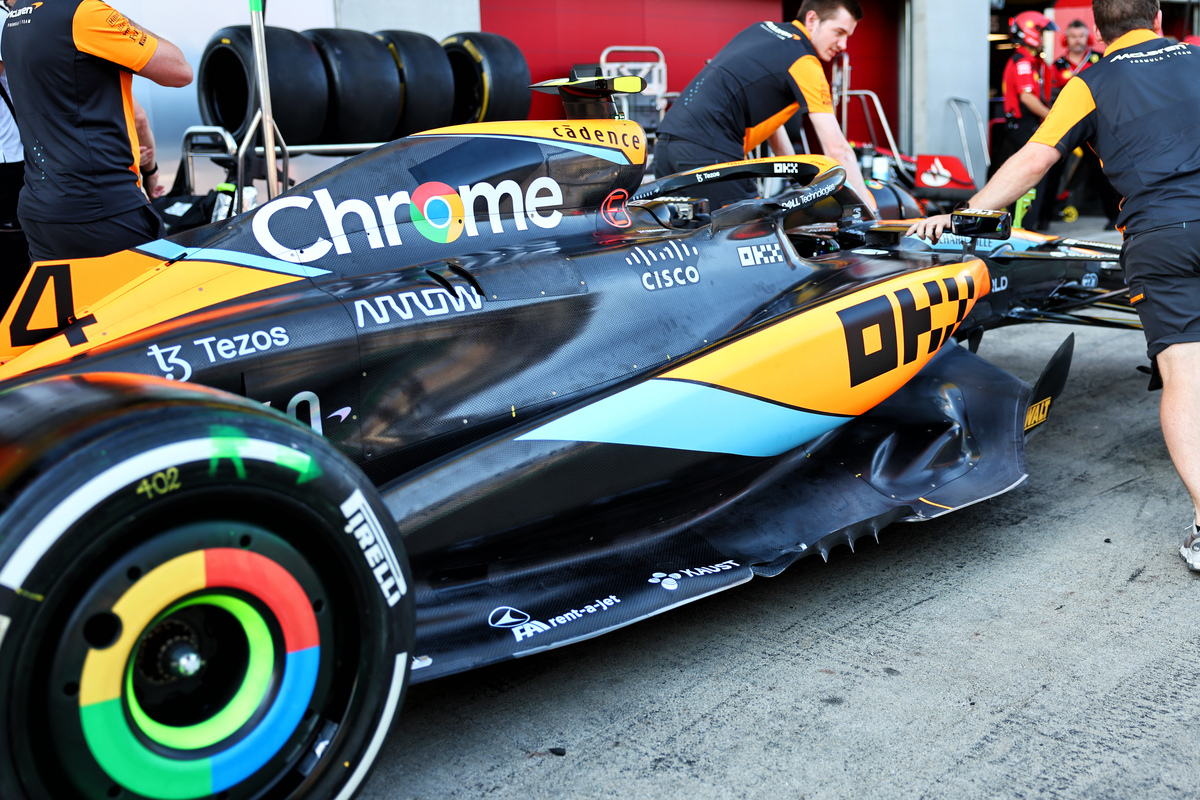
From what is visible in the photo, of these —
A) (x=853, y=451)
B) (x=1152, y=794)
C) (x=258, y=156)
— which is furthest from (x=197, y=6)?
(x=1152, y=794)

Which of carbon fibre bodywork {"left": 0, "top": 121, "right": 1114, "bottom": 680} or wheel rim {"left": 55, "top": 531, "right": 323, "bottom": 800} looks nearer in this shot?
wheel rim {"left": 55, "top": 531, "right": 323, "bottom": 800}

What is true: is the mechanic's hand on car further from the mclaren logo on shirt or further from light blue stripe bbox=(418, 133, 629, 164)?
the mclaren logo on shirt

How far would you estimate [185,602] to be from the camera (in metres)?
1.55

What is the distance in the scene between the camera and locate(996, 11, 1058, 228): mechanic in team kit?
10.9m

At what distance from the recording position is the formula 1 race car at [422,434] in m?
1.48

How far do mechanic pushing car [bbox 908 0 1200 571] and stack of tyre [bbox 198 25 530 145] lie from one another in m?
4.21

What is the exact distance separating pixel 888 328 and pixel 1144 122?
1.06 meters

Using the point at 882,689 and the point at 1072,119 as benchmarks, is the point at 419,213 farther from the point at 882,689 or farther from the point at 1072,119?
the point at 1072,119

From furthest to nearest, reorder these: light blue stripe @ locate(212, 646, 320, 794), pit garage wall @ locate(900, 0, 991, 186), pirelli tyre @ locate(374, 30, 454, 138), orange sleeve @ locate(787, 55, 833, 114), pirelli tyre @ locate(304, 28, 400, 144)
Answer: pit garage wall @ locate(900, 0, 991, 186), pirelli tyre @ locate(374, 30, 454, 138), pirelli tyre @ locate(304, 28, 400, 144), orange sleeve @ locate(787, 55, 833, 114), light blue stripe @ locate(212, 646, 320, 794)

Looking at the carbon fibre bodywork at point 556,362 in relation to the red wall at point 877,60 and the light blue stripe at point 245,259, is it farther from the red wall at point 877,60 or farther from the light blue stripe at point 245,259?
the red wall at point 877,60

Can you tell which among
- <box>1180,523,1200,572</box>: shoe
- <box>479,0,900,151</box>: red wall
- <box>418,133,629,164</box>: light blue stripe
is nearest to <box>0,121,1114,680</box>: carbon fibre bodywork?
<box>418,133,629,164</box>: light blue stripe

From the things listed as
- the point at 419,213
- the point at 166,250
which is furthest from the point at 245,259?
the point at 419,213

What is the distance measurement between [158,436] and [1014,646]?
6.81 ft

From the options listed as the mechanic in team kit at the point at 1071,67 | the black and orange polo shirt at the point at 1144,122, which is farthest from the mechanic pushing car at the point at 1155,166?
the mechanic in team kit at the point at 1071,67
